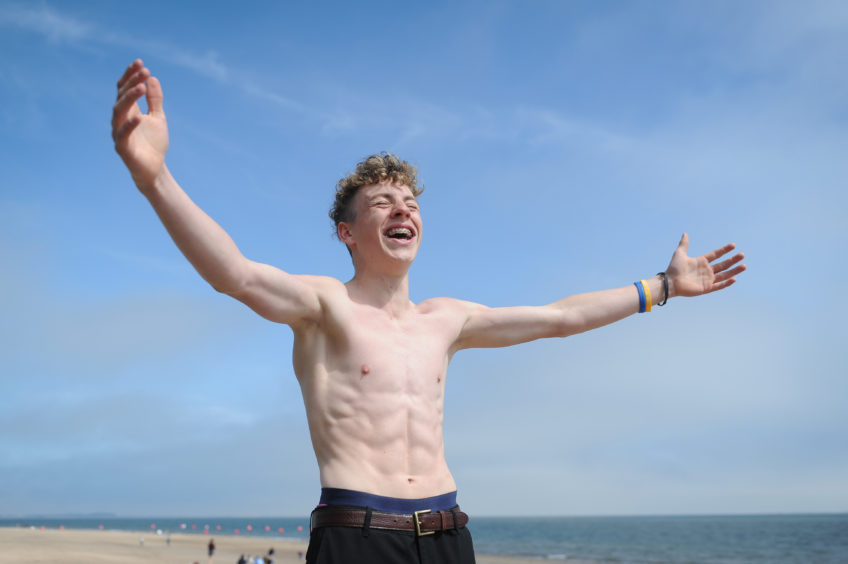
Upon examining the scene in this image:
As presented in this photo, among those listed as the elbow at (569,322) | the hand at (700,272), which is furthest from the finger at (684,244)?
the elbow at (569,322)

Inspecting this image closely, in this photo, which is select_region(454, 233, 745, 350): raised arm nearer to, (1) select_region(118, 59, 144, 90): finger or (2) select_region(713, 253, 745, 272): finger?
(2) select_region(713, 253, 745, 272): finger

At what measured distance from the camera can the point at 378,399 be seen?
3.50m

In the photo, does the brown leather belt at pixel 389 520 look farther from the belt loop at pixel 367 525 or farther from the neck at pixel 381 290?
the neck at pixel 381 290

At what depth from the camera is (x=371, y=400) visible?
3.49 metres

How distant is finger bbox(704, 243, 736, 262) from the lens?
15.4 feet

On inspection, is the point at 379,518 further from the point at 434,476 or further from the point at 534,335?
the point at 534,335

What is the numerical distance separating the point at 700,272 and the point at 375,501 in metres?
2.61

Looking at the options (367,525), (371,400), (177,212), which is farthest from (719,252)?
(177,212)

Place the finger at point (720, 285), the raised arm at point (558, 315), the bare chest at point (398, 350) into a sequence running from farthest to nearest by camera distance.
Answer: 1. the finger at point (720, 285)
2. the raised arm at point (558, 315)
3. the bare chest at point (398, 350)

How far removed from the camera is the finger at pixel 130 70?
9.18 feet

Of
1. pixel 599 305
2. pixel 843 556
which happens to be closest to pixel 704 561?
pixel 843 556

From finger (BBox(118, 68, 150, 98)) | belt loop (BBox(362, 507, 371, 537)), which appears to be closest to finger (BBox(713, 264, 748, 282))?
belt loop (BBox(362, 507, 371, 537))

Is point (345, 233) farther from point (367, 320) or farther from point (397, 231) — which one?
point (367, 320)

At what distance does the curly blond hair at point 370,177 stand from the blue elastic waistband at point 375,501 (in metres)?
1.50
